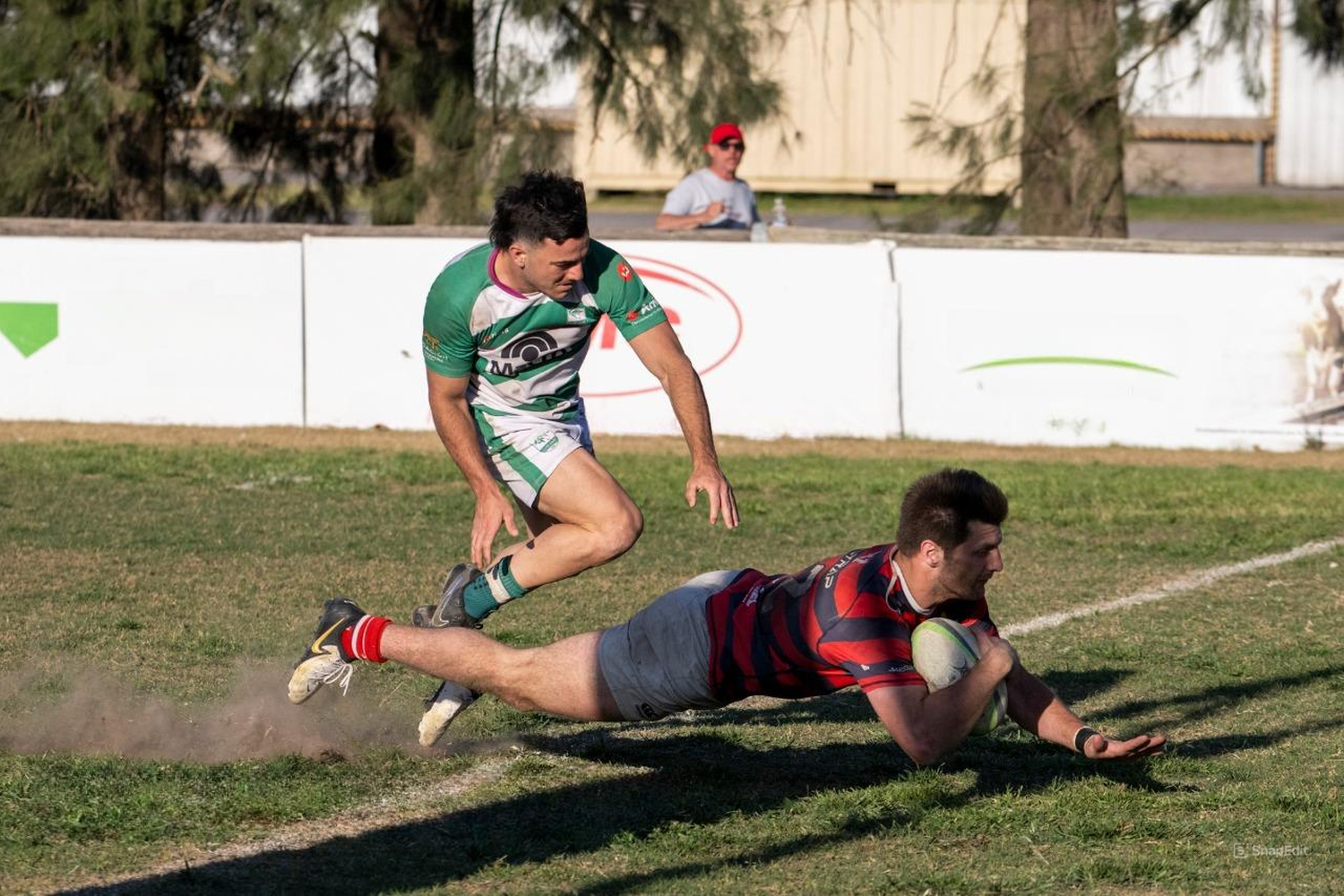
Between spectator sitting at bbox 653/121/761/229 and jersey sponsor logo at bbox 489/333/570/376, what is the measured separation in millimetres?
8230

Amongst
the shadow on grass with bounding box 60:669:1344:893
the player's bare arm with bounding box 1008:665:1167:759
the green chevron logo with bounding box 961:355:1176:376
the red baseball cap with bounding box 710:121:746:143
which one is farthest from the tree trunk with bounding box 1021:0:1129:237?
the player's bare arm with bounding box 1008:665:1167:759

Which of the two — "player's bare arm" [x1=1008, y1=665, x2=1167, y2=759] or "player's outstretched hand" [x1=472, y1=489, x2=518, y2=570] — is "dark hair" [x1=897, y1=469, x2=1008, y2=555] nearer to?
"player's bare arm" [x1=1008, y1=665, x2=1167, y2=759]

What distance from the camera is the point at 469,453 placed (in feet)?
20.3

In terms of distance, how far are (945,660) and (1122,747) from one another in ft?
1.67

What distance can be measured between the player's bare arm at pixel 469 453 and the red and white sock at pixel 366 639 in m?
0.56


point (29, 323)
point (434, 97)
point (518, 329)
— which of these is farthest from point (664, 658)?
point (434, 97)

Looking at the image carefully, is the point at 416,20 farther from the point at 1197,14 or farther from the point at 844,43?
the point at 844,43

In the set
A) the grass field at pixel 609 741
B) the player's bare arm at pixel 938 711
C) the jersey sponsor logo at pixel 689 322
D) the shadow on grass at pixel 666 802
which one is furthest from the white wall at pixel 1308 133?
the player's bare arm at pixel 938 711

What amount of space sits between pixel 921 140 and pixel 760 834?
12.4 meters

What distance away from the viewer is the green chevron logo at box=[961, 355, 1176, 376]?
550 inches

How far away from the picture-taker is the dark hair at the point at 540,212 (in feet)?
19.1

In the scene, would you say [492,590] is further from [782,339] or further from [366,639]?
[782,339]

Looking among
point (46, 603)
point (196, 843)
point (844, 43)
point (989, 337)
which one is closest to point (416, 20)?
point (989, 337)

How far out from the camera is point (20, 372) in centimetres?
1482
